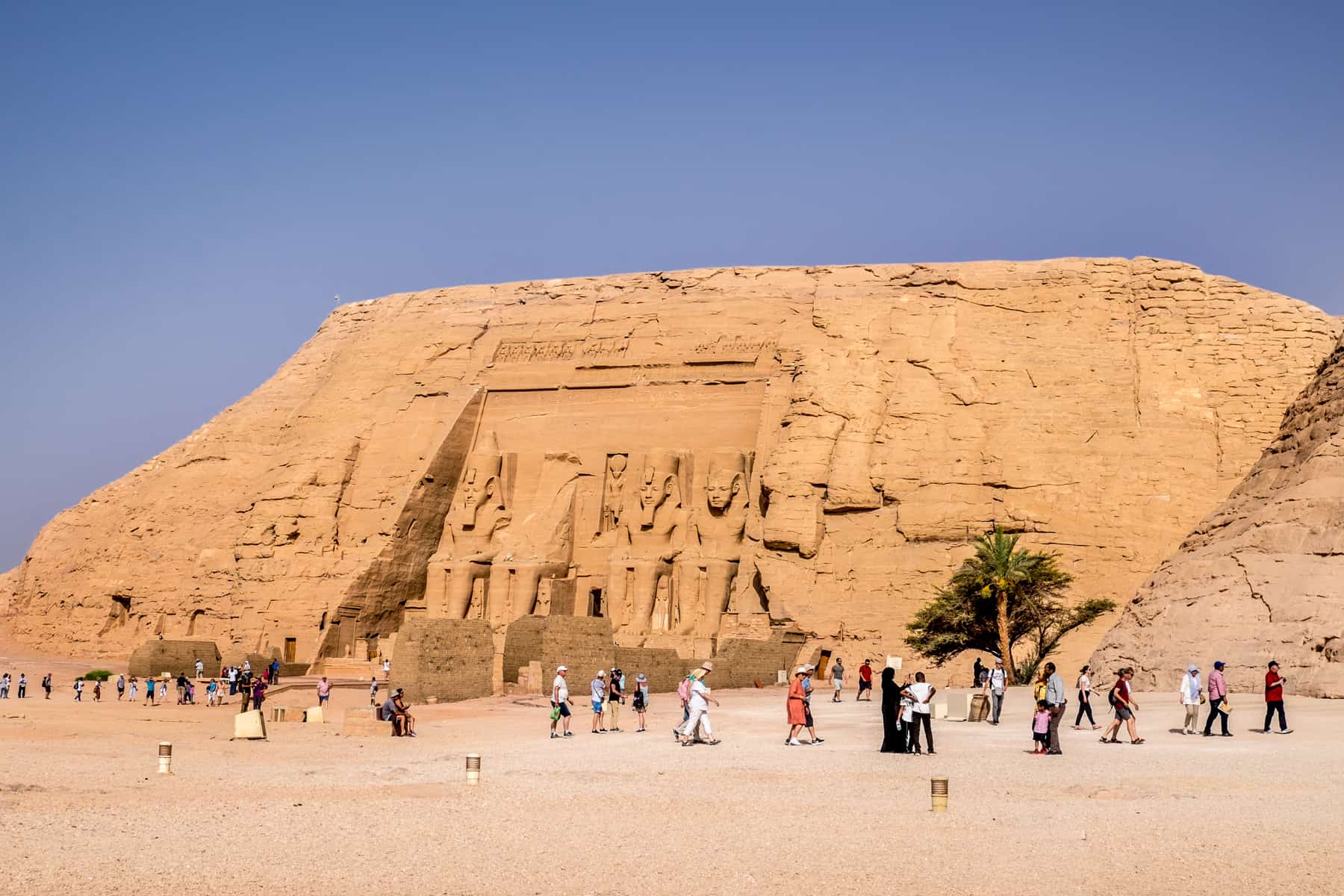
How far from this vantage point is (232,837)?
9.27 m

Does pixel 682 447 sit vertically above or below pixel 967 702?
above

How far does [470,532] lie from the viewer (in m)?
32.8

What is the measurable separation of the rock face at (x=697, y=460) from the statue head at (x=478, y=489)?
0.07m

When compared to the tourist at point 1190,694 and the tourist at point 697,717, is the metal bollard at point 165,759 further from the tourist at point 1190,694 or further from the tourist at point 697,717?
the tourist at point 1190,694

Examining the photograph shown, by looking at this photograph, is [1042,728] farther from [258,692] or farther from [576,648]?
[258,692]

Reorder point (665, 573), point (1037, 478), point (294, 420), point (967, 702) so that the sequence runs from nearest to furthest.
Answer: point (967, 702)
point (1037, 478)
point (665, 573)
point (294, 420)

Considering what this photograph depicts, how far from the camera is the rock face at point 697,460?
27703mm

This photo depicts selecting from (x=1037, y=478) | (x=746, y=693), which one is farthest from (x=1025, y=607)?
(x=746, y=693)

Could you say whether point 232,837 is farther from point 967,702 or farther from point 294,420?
point 294,420

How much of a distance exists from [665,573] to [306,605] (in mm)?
7948

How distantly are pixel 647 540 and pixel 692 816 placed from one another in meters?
21.1

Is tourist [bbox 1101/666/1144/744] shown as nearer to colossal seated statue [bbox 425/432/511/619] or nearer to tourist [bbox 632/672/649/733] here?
tourist [bbox 632/672/649/733]

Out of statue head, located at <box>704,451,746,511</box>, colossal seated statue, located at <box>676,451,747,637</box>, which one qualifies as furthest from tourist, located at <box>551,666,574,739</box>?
statue head, located at <box>704,451,746,511</box>

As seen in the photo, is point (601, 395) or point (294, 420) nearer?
point (601, 395)
